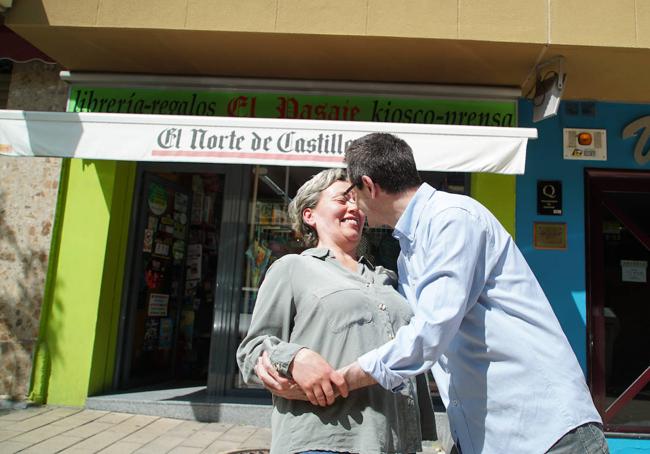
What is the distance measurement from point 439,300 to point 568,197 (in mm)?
4297

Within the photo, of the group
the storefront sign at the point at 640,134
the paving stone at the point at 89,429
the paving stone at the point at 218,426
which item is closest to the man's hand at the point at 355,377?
the paving stone at the point at 218,426

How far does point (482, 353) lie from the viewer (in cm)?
151

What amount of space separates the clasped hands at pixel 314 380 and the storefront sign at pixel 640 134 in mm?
4919

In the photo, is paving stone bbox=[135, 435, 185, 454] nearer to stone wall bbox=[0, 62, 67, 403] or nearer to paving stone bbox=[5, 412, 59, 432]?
paving stone bbox=[5, 412, 59, 432]

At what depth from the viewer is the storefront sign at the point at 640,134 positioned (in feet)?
17.0

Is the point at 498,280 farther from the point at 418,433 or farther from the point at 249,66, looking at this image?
the point at 249,66

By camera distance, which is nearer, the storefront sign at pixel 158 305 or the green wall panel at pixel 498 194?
the green wall panel at pixel 498 194

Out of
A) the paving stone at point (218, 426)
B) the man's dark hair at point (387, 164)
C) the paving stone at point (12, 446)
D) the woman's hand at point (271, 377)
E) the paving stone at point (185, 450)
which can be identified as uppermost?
the man's dark hair at point (387, 164)

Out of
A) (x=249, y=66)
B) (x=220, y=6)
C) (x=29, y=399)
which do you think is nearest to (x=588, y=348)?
(x=249, y=66)

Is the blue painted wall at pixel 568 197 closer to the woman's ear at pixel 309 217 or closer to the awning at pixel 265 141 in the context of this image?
the awning at pixel 265 141

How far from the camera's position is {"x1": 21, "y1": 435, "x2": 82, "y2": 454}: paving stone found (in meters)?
3.85

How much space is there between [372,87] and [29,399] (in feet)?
15.1

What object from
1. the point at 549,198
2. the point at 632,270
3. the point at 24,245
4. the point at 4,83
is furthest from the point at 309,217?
the point at 4,83

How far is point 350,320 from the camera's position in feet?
5.68
